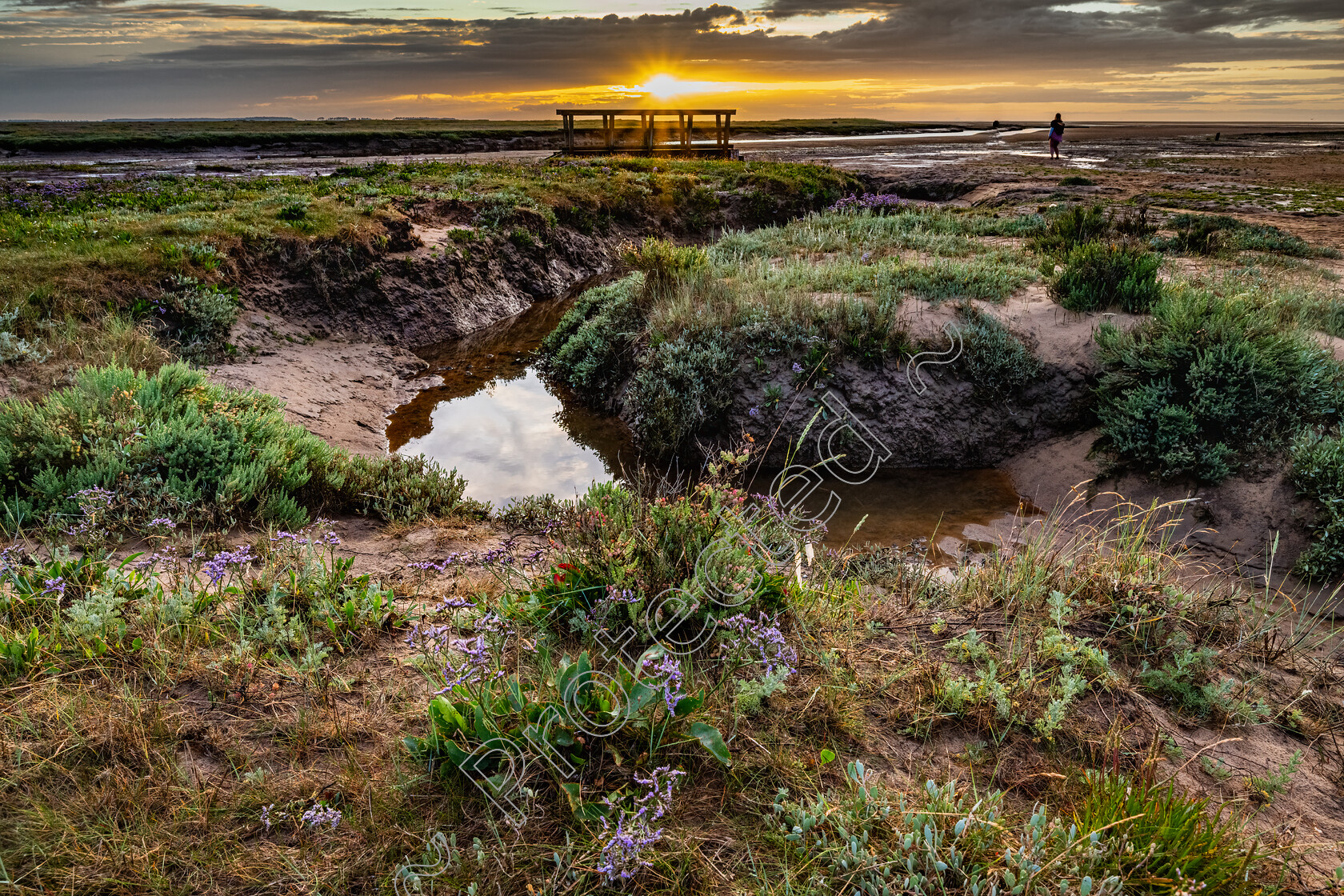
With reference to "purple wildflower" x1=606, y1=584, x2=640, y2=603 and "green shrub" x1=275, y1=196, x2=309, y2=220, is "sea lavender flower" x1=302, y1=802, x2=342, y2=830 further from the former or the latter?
"green shrub" x1=275, y1=196, x2=309, y2=220

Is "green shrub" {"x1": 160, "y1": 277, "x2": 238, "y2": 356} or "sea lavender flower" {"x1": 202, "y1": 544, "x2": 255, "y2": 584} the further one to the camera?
"green shrub" {"x1": 160, "y1": 277, "x2": 238, "y2": 356}

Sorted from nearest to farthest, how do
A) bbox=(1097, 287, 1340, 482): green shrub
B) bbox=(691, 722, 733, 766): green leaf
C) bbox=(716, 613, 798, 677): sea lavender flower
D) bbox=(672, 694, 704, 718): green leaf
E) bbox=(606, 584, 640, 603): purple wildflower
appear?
bbox=(691, 722, 733, 766): green leaf, bbox=(672, 694, 704, 718): green leaf, bbox=(716, 613, 798, 677): sea lavender flower, bbox=(606, 584, 640, 603): purple wildflower, bbox=(1097, 287, 1340, 482): green shrub

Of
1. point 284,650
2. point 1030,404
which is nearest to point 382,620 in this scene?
point 284,650

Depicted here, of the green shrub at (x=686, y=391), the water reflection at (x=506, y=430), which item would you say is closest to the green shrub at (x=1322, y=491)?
the green shrub at (x=686, y=391)

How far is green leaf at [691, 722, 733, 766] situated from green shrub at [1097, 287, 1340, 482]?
22.5 ft

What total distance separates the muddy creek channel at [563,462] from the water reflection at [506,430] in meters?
0.02

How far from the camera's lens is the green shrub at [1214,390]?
723 centimetres

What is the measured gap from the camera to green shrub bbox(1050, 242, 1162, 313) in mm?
9305

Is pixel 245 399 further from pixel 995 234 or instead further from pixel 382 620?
pixel 995 234

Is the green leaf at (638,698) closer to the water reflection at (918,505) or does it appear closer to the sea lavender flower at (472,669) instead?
the sea lavender flower at (472,669)

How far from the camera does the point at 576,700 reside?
2.95 meters

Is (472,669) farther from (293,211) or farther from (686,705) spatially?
(293,211)

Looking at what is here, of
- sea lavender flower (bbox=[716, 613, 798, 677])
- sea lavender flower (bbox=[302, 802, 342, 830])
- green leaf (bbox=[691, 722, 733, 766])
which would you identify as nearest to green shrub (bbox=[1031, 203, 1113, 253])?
sea lavender flower (bbox=[716, 613, 798, 677])

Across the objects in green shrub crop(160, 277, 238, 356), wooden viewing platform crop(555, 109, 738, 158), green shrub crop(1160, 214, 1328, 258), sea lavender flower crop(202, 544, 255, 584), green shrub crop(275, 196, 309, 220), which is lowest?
sea lavender flower crop(202, 544, 255, 584)
